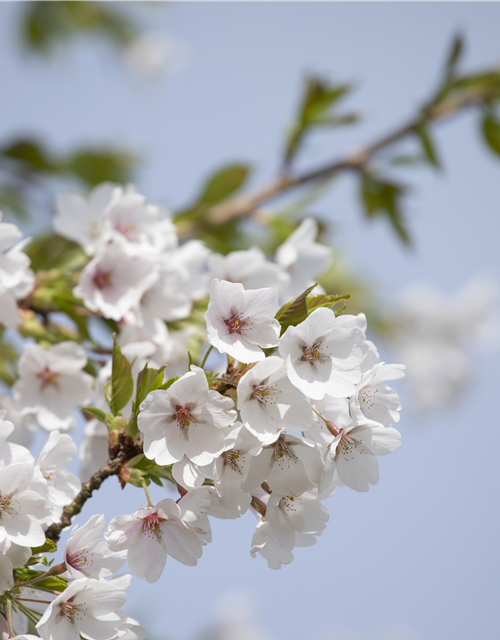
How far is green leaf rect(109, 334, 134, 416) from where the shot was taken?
742 millimetres

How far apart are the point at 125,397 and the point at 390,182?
128 cm

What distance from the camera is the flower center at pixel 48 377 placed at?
1027 millimetres

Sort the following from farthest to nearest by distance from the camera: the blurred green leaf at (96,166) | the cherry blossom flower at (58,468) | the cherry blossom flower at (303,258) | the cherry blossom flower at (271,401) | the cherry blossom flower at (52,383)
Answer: the blurred green leaf at (96,166)
the cherry blossom flower at (303,258)
the cherry blossom flower at (52,383)
the cherry blossom flower at (58,468)
the cherry blossom flower at (271,401)

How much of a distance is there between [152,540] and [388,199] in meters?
1.37

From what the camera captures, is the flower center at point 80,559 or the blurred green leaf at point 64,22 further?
the blurred green leaf at point 64,22

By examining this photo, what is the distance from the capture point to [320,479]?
0.64 metres

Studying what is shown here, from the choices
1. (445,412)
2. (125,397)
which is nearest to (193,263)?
(125,397)

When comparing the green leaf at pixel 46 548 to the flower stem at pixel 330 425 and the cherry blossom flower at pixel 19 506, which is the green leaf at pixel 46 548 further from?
the flower stem at pixel 330 425

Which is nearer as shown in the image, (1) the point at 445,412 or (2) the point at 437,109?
(2) the point at 437,109

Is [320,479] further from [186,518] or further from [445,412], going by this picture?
[445,412]

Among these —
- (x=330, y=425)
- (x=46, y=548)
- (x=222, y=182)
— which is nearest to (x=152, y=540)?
(x=46, y=548)

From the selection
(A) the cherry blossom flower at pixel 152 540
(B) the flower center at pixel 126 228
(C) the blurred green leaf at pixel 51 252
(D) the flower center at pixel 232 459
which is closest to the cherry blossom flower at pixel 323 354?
(D) the flower center at pixel 232 459

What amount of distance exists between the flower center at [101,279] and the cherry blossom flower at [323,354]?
0.54 meters

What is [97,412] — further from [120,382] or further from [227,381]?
[227,381]
